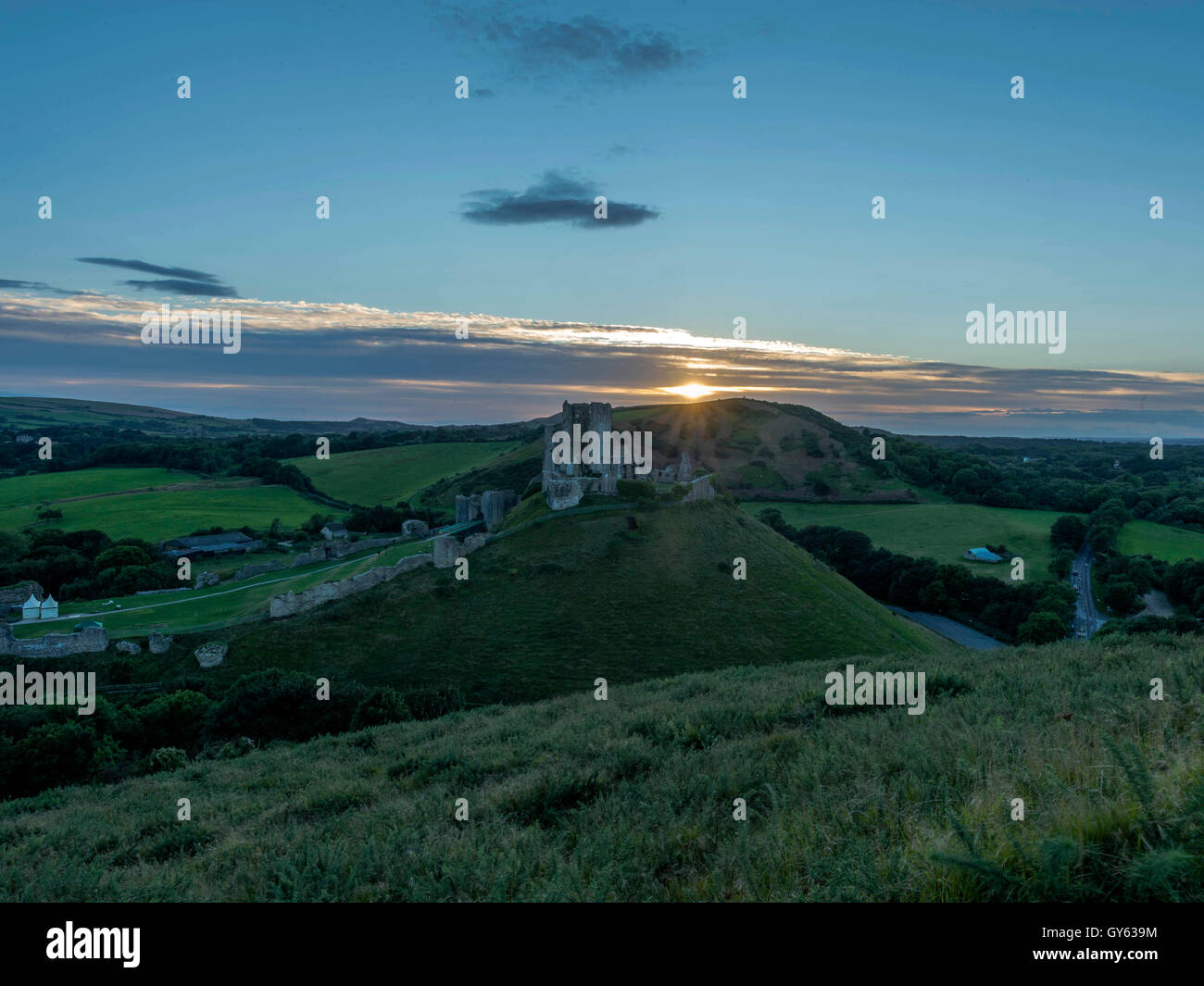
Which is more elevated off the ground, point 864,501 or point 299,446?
point 299,446

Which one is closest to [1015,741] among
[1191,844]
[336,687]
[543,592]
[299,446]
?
[1191,844]

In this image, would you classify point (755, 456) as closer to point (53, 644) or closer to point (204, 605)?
point (204, 605)

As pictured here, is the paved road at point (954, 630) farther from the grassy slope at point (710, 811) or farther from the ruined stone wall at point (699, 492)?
the grassy slope at point (710, 811)

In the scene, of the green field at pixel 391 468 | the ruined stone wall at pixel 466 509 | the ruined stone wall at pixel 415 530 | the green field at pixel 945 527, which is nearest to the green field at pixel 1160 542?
Result: the green field at pixel 945 527

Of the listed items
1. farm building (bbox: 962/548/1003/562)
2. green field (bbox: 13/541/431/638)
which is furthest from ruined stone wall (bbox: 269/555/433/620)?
farm building (bbox: 962/548/1003/562)

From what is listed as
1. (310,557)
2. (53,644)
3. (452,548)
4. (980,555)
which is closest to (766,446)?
(980,555)
